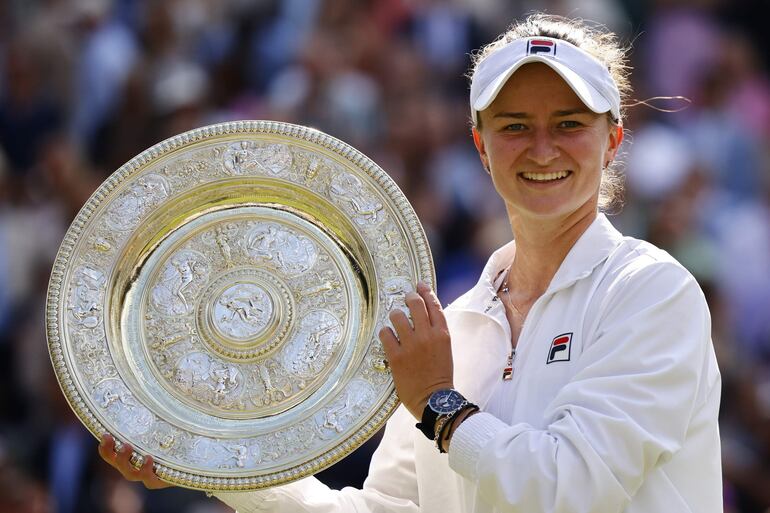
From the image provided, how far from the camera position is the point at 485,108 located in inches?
123

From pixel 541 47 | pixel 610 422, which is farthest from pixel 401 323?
pixel 541 47

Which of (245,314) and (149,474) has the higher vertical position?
(245,314)

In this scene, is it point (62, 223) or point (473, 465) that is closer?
point (473, 465)

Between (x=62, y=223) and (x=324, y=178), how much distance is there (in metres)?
3.92

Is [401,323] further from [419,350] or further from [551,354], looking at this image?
[551,354]

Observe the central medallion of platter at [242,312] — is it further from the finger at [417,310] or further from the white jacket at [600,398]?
the white jacket at [600,398]

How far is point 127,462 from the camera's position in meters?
3.08

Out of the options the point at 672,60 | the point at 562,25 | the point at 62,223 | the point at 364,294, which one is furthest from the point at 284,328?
the point at 672,60

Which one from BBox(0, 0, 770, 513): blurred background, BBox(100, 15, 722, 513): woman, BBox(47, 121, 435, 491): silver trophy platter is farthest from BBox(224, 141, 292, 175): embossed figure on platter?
BBox(0, 0, 770, 513): blurred background

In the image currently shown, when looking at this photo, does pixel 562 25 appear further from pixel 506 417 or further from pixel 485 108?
pixel 506 417

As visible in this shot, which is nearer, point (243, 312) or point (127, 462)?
point (127, 462)

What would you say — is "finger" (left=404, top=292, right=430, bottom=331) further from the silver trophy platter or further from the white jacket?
the white jacket

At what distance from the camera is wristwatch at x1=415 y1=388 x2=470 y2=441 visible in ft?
9.53

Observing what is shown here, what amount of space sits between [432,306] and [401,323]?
0.25ft
